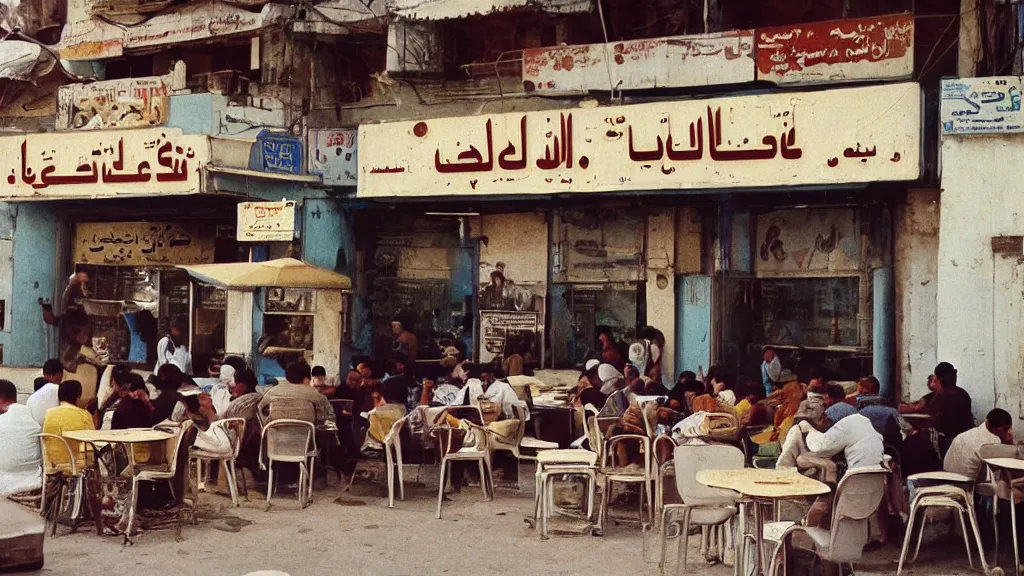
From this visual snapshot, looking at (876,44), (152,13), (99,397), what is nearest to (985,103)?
(876,44)

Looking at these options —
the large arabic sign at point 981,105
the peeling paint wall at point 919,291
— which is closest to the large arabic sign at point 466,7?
the peeling paint wall at point 919,291

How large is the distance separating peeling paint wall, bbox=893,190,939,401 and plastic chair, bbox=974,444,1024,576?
4765 millimetres

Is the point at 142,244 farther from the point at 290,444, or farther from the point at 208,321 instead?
the point at 290,444

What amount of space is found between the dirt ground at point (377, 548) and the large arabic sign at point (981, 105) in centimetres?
432

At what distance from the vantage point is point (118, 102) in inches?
738

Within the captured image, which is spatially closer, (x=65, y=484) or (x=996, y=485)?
(x=996, y=485)

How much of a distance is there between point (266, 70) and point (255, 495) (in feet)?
29.4

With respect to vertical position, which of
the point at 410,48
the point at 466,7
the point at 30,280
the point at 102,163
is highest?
the point at 466,7

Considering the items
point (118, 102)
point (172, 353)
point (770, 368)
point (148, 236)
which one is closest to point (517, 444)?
point (770, 368)

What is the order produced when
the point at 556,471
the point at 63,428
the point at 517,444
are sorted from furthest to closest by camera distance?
the point at 517,444 → the point at 63,428 → the point at 556,471

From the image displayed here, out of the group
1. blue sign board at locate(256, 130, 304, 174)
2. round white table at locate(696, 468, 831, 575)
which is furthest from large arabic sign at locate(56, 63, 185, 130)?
round white table at locate(696, 468, 831, 575)

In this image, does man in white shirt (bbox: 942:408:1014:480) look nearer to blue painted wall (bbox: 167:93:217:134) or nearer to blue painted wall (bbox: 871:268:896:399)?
blue painted wall (bbox: 871:268:896:399)

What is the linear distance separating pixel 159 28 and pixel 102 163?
2.96m

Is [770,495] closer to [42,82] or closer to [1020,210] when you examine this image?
[1020,210]
